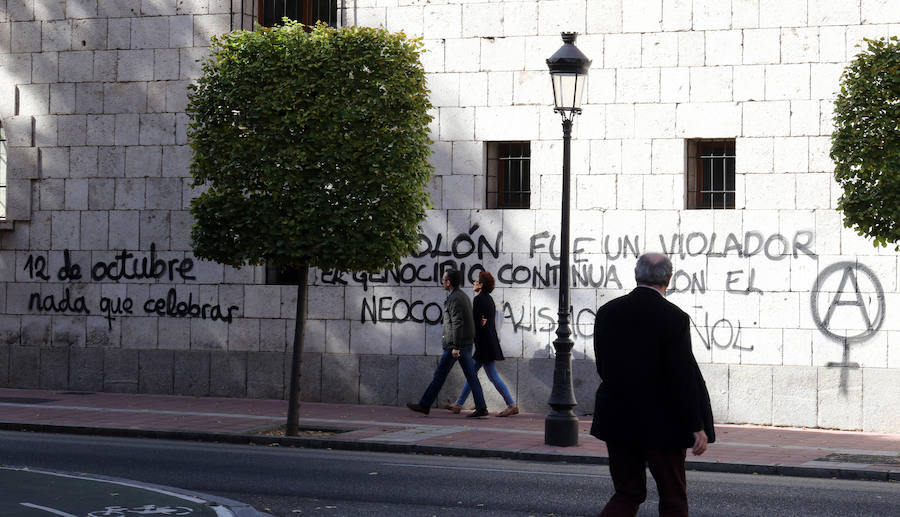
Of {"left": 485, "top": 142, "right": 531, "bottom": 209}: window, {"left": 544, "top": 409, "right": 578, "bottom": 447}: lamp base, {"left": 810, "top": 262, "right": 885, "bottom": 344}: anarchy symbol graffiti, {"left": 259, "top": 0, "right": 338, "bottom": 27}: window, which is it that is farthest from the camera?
{"left": 259, "top": 0, "right": 338, "bottom": 27}: window

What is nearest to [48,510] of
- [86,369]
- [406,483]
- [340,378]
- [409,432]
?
[406,483]

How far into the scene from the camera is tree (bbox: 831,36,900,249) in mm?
11711

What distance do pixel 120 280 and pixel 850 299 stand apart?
1059cm

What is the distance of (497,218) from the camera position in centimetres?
1702

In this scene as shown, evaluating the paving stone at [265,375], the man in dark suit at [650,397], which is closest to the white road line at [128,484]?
the man in dark suit at [650,397]

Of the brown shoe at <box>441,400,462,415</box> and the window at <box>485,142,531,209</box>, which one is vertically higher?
the window at <box>485,142,531,209</box>

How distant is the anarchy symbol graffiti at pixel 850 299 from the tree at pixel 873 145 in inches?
127

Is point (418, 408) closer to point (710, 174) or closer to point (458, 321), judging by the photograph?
point (458, 321)

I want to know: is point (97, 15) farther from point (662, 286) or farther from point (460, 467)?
point (662, 286)

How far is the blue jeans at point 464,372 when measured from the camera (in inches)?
631

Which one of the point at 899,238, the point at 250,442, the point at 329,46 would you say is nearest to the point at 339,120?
the point at 329,46

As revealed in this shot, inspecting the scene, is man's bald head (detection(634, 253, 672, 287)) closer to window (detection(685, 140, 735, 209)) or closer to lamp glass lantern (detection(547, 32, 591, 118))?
lamp glass lantern (detection(547, 32, 591, 118))

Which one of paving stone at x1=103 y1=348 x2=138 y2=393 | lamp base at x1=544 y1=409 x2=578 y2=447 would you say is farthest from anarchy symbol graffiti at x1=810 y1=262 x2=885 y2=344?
paving stone at x1=103 y1=348 x2=138 y2=393

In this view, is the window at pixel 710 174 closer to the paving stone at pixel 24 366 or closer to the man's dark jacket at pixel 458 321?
the man's dark jacket at pixel 458 321
